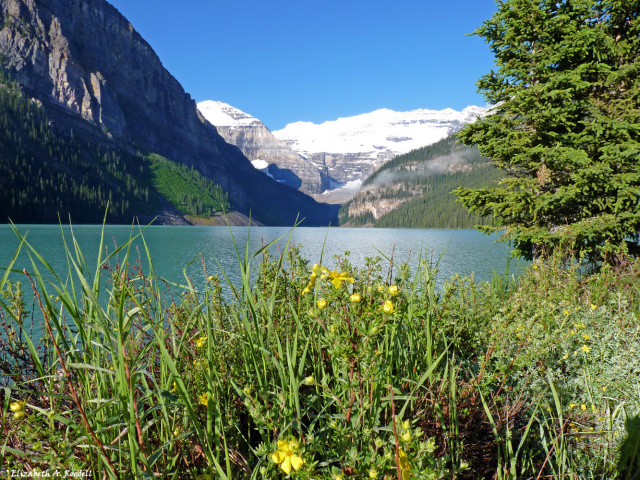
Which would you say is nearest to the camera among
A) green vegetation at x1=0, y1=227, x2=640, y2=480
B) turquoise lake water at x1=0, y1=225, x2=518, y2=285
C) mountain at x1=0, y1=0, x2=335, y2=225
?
green vegetation at x1=0, y1=227, x2=640, y2=480

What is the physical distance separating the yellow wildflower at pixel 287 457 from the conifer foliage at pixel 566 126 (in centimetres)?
819

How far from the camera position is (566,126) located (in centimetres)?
840

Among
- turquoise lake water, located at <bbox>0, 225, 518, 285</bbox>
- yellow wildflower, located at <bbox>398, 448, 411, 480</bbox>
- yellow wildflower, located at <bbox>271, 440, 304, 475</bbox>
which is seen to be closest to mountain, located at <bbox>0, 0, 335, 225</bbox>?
turquoise lake water, located at <bbox>0, 225, 518, 285</bbox>

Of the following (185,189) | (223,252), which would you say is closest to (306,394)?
(223,252)

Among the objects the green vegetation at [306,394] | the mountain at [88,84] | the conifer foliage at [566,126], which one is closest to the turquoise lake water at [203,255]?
the green vegetation at [306,394]

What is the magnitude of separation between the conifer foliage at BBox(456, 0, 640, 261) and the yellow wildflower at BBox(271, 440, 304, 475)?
819cm

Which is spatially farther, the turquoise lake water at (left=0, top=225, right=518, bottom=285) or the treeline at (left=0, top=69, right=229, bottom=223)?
the treeline at (left=0, top=69, right=229, bottom=223)

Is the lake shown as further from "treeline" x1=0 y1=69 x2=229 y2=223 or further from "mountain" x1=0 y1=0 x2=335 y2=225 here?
"mountain" x1=0 y1=0 x2=335 y2=225

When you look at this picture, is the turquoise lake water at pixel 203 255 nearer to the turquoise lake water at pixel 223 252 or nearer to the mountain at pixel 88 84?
the turquoise lake water at pixel 223 252

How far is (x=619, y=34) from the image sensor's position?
340 inches

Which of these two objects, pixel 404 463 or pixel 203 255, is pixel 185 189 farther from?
pixel 404 463

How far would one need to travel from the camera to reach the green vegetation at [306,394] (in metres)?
1.29

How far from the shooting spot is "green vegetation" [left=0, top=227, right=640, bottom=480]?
129 centimetres

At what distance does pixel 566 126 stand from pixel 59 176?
13309cm
